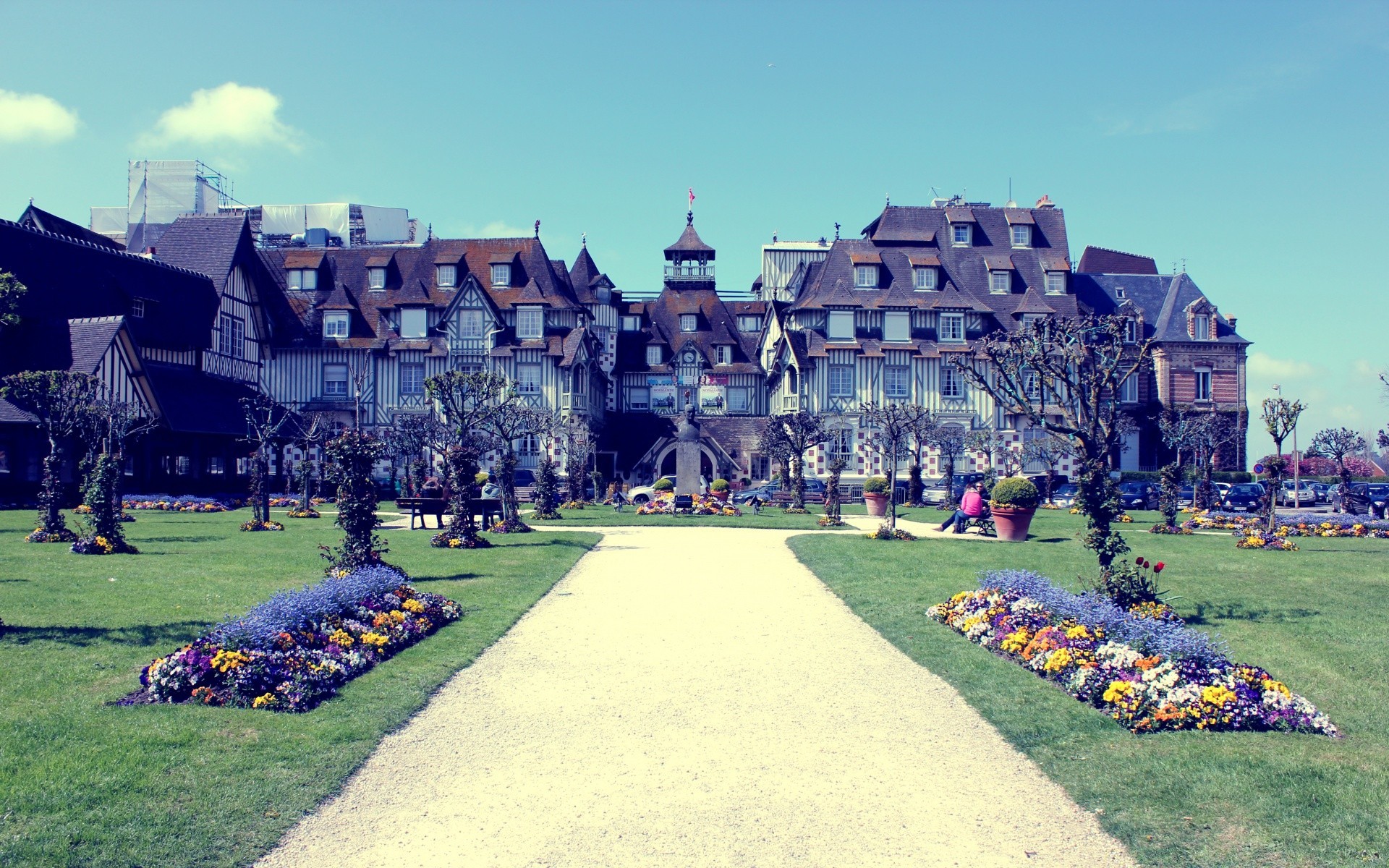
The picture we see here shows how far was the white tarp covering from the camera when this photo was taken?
69312 millimetres

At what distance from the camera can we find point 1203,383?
5347cm

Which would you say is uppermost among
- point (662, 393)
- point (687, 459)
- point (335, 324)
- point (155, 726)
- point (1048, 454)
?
point (335, 324)


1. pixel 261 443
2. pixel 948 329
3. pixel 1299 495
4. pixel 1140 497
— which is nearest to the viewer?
pixel 261 443

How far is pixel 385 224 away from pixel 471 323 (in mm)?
25029

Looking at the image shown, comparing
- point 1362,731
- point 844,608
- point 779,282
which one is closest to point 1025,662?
point 1362,731

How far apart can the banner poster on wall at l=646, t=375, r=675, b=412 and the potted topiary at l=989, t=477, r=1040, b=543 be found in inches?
1410

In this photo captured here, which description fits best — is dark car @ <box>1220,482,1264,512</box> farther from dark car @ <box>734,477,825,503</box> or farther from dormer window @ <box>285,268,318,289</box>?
dormer window @ <box>285,268,318,289</box>

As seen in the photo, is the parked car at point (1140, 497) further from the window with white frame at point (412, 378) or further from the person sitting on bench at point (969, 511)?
the window with white frame at point (412, 378)

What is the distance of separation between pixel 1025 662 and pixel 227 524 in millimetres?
22500

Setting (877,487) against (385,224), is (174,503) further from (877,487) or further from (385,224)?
(385,224)

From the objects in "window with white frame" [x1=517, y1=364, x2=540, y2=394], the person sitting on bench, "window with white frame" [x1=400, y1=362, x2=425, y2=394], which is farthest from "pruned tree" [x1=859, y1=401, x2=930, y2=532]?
"window with white frame" [x1=400, y1=362, x2=425, y2=394]

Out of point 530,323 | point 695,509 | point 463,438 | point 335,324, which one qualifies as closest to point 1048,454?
point 695,509

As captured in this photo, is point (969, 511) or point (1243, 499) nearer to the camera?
point (969, 511)

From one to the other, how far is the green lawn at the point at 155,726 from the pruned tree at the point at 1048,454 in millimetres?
31429
